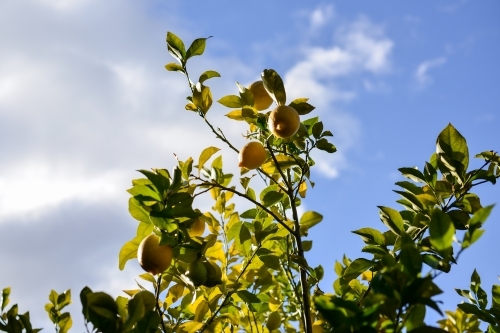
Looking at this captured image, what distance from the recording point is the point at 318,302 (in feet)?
3.04

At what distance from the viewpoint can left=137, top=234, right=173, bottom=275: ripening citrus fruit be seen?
1389 mm

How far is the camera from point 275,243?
231 cm

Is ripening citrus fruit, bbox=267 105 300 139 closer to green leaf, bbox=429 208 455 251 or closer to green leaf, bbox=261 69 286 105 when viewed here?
green leaf, bbox=261 69 286 105

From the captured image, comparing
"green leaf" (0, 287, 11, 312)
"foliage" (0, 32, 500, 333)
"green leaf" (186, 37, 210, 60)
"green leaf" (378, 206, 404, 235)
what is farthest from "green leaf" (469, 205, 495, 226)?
"green leaf" (0, 287, 11, 312)

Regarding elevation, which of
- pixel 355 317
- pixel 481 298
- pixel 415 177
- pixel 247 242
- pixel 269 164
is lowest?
pixel 355 317

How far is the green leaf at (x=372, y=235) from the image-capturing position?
157cm

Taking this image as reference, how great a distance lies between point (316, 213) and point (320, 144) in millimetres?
304

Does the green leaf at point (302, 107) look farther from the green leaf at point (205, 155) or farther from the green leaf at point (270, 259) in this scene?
the green leaf at point (270, 259)

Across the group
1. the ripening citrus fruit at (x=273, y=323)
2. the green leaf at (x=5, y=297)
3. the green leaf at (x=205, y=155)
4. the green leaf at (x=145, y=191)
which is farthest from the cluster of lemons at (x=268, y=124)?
the green leaf at (x=5, y=297)

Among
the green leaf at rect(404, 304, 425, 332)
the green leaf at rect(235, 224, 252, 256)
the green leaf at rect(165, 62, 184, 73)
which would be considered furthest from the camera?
the green leaf at rect(165, 62, 184, 73)

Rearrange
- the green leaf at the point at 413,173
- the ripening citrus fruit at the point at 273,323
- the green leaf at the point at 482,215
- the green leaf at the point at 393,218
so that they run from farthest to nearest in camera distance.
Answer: the ripening citrus fruit at the point at 273,323 → the green leaf at the point at 413,173 → the green leaf at the point at 393,218 → the green leaf at the point at 482,215

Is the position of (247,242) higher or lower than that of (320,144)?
lower

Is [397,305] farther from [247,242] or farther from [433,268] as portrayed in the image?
[247,242]

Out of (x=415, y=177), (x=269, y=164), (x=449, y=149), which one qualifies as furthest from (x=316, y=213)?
(x=449, y=149)
